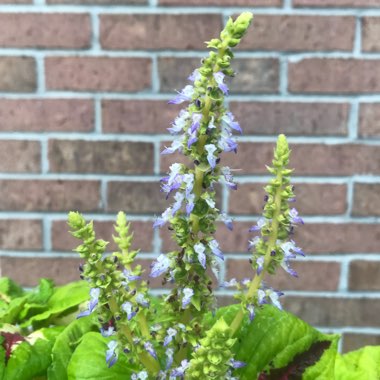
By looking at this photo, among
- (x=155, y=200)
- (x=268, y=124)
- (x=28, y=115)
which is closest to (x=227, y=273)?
(x=155, y=200)

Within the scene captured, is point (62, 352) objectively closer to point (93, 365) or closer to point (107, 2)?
point (93, 365)

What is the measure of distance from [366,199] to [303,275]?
230mm

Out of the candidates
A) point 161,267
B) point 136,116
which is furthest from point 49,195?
point 161,267

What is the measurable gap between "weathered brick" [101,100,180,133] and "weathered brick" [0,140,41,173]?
0.17 m

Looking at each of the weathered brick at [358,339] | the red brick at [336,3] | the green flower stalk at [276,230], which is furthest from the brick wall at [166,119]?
the green flower stalk at [276,230]

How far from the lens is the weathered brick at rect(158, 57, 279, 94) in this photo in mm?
1329

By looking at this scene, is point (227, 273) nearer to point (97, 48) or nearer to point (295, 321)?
point (97, 48)

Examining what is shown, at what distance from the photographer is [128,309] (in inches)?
21.8

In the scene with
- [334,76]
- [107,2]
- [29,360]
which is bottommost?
[29,360]

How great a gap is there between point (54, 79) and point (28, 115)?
10 cm

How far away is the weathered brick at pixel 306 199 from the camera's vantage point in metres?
1.39

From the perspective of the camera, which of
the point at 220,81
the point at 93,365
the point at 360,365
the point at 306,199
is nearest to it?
the point at 220,81

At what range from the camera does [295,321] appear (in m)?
0.73

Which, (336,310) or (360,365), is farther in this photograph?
(336,310)
